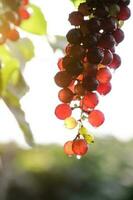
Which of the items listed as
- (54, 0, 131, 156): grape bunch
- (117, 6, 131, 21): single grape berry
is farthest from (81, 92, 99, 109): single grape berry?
(117, 6, 131, 21): single grape berry

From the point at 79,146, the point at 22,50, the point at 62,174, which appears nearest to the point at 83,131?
the point at 79,146

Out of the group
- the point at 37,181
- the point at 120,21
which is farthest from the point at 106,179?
the point at 120,21

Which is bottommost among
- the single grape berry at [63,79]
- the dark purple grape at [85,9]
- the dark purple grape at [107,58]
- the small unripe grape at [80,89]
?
the small unripe grape at [80,89]

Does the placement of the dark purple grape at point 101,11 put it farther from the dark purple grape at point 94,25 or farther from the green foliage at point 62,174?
the green foliage at point 62,174

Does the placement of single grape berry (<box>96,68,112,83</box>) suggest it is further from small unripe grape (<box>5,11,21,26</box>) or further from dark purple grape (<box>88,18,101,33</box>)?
small unripe grape (<box>5,11,21,26</box>)

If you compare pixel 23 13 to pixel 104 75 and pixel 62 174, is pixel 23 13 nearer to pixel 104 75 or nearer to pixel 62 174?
pixel 104 75

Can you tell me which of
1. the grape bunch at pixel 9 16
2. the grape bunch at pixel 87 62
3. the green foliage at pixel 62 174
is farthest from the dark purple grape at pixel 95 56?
the green foliage at pixel 62 174

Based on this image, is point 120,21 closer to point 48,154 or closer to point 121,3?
point 121,3
